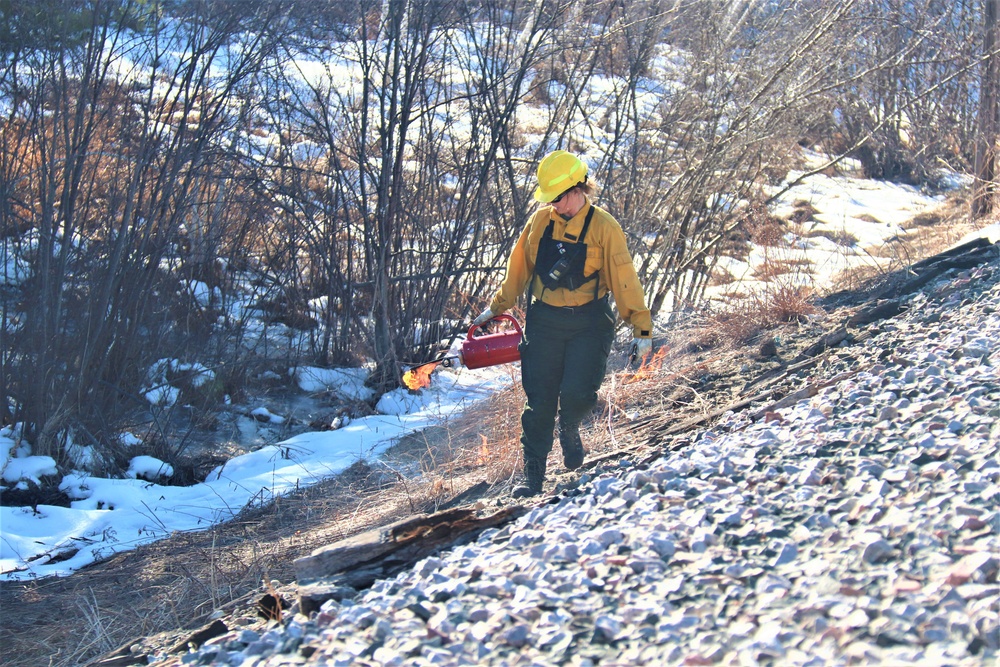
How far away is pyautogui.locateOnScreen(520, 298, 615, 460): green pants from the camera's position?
4.75 metres

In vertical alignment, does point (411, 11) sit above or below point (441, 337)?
above

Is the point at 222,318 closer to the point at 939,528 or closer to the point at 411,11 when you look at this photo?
the point at 411,11

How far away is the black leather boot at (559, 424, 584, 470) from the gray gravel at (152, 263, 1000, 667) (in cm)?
49

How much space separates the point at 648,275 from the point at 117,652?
305 inches

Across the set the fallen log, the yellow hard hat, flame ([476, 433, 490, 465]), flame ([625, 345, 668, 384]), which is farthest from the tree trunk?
the fallen log

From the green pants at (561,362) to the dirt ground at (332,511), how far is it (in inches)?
11.8

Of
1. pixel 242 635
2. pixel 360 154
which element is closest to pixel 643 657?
pixel 242 635

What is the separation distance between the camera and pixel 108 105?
7.90m

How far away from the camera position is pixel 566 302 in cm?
472

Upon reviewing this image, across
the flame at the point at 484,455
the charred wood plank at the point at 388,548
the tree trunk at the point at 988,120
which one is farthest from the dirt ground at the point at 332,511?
the tree trunk at the point at 988,120

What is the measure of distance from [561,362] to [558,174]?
916mm

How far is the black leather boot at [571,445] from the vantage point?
16.1 feet

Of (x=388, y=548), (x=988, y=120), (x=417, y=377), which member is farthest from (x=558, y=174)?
(x=988, y=120)

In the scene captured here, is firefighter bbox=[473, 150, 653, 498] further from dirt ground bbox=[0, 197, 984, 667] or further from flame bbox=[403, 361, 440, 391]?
flame bbox=[403, 361, 440, 391]
